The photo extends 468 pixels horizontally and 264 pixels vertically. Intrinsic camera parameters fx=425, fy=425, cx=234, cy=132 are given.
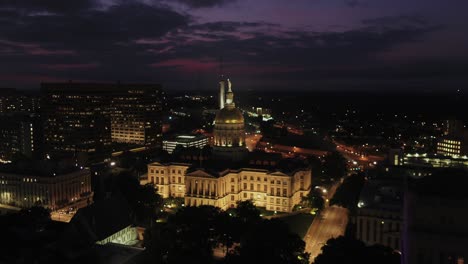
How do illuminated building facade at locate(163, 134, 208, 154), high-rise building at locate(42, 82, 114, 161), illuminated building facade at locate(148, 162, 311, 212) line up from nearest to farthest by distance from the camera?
illuminated building facade at locate(148, 162, 311, 212) → high-rise building at locate(42, 82, 114, 161) → illuminated building facade at locate(163, 134, 208, 154)

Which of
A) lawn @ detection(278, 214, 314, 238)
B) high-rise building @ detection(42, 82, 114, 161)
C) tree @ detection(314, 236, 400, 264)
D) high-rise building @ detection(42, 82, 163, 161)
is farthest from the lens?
high-rise building @ detection(42, 82, 163, 161)

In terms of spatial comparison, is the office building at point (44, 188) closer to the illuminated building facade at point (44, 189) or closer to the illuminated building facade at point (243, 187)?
the illuminated building facade at point (44, 189)

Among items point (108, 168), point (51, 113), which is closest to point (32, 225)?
point (108, 168)

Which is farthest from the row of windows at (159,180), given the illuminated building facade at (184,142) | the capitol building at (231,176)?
the illuminated building facade at (184,142)

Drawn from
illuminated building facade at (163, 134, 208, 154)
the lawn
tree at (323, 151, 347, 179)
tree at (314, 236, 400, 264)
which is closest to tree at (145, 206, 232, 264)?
tree at (314, 236, 400, 264)

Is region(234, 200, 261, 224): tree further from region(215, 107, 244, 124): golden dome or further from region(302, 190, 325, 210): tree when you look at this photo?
region(215, 107, 244, 124): golden dome
